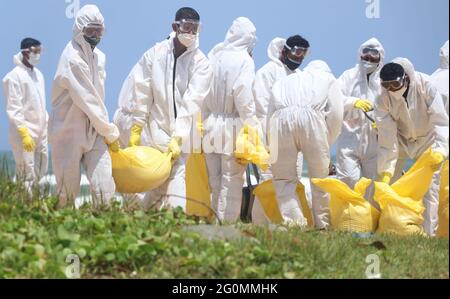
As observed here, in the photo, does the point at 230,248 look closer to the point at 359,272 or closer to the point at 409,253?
the point at 359,272

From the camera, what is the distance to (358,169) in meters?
14.7

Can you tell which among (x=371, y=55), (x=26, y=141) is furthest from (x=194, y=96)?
(x=26, y=141)

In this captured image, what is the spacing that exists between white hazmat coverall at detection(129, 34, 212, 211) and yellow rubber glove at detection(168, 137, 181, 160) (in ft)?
0.35

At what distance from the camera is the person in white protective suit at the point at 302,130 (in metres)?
12.7

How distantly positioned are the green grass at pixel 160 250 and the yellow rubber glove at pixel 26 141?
5.36 m

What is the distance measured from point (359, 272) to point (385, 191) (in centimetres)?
339

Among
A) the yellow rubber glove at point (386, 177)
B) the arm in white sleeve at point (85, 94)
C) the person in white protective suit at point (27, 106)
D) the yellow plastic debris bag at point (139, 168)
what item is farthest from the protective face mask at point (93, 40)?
the person in white protective suit at point (27, 106)

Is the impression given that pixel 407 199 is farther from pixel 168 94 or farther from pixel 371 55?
pixel 371 55

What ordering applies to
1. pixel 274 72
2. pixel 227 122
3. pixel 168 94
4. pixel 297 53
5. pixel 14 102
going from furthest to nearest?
pixel 14 102 → pixel 274 72 → pixel 297 53 → pixel 227 122 → pixel 168 94

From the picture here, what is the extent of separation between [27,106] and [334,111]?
17.9 ft

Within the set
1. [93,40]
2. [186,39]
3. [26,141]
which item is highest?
[93,40]

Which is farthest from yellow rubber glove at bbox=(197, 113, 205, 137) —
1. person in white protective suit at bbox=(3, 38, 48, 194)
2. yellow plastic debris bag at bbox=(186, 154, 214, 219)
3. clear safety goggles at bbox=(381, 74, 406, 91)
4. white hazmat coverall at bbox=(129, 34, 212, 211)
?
person in white protective suit at bbox=(3, 38, 48, 194)

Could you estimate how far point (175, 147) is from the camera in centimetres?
1261
